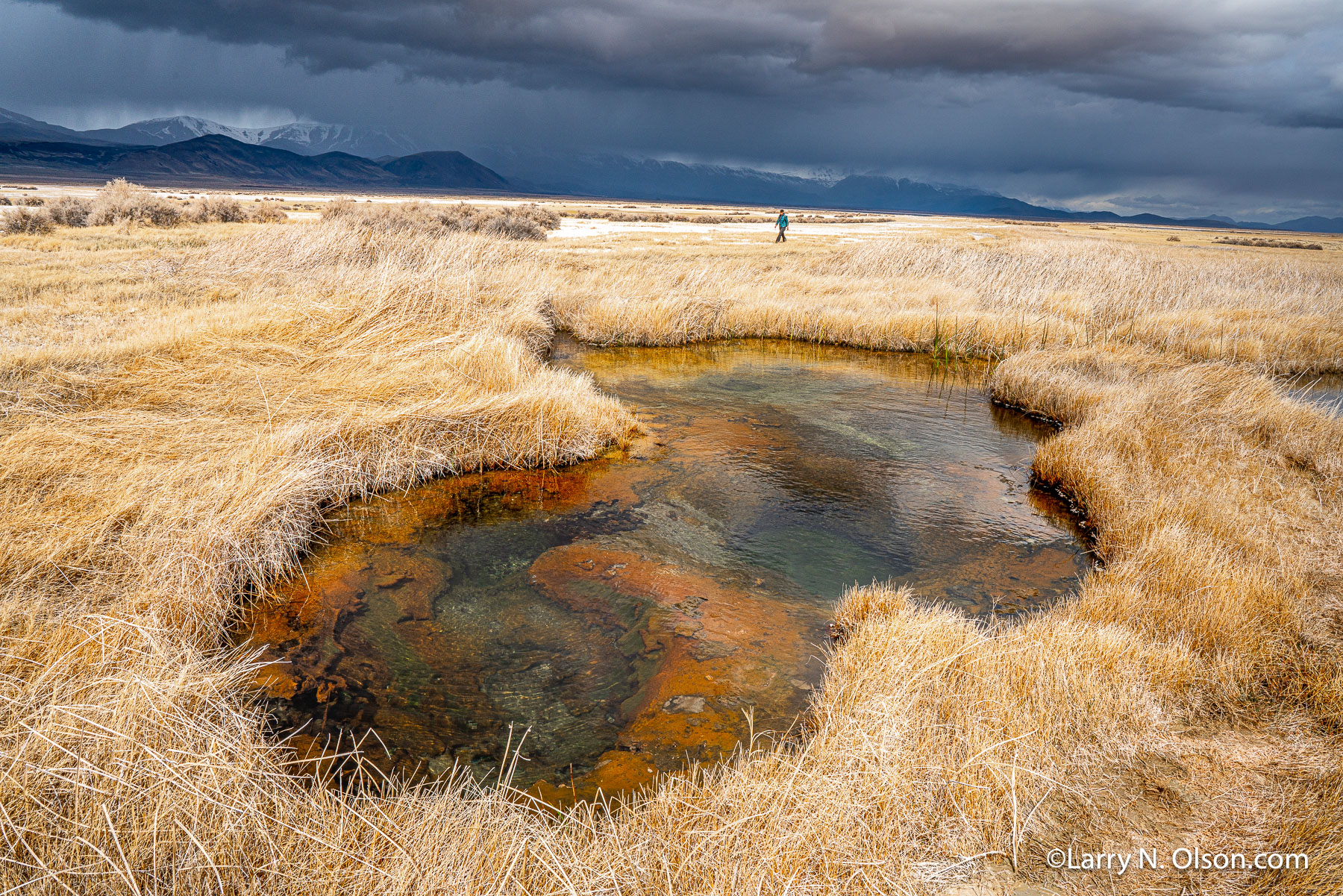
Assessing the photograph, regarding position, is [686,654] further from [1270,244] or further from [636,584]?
[1270,244]

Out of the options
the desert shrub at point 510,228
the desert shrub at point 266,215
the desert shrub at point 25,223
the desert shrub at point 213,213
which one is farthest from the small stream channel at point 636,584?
the desert shrub at point 266,215

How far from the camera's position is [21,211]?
22.2 meters

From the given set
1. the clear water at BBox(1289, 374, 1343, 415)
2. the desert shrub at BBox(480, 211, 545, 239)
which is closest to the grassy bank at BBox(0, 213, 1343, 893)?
the clear water at BBox(1289, 374, 1343, 415)

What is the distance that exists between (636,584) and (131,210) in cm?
3003

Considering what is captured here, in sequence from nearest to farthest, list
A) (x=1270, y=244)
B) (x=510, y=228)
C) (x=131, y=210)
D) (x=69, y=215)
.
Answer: (x=69, y=215), (x=131, y=210), (x=510, y=228), (x=1270, y=244)

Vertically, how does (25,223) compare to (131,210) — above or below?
below

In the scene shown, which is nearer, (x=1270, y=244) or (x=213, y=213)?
(x=213, y=213)

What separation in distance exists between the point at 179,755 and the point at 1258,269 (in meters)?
30.7

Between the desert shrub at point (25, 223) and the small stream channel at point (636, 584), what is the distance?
24309 mm

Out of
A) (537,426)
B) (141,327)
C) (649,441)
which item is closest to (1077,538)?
(649,441)

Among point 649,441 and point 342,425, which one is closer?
point 342,425

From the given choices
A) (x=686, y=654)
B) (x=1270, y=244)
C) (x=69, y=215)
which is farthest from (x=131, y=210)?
(x=1270, y=244)

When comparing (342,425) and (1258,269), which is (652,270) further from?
(1258,269)

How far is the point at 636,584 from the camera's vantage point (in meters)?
5.66
